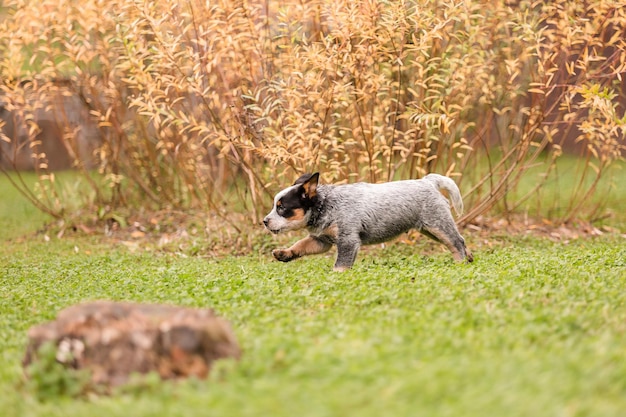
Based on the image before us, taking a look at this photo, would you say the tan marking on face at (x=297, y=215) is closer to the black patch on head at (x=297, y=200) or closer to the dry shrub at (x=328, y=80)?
the black patch on head at (x=297, y=200)

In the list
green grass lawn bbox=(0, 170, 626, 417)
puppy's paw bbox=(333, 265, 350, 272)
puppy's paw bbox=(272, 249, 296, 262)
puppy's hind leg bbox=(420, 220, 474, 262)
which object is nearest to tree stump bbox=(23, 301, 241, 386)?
green grass lawn bbox=(0, 170, 626, 417)

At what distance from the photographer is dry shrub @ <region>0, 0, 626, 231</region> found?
7980 mm

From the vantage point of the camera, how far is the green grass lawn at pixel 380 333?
11.7 ft

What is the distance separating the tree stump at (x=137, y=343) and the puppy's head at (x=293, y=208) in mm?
2835

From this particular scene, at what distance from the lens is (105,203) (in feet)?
38.1

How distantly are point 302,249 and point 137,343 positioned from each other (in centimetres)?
344

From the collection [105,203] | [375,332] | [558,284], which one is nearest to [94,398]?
[375,332]

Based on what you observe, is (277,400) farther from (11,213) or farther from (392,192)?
(11,213)

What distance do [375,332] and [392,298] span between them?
0.98m

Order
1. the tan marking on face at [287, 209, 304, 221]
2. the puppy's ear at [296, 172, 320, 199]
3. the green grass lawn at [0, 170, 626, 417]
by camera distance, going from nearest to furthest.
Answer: the green grass lawn at [0, 170, 626, 417] < the puppy's ear at [296, 172, 320, 199] < the tan marking on face at [287, 209, 304, 221]

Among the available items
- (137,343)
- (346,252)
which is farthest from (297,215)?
(137,343)

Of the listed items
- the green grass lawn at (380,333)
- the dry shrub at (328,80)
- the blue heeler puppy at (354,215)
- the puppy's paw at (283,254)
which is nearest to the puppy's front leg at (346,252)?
the blue heeler puppy at (354,215)

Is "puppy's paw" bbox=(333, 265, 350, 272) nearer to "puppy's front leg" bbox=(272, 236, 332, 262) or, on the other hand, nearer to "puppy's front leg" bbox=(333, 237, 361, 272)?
"puppy's front leg" bbox=(333, 237, 361, 272)

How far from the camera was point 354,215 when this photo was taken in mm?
7035
